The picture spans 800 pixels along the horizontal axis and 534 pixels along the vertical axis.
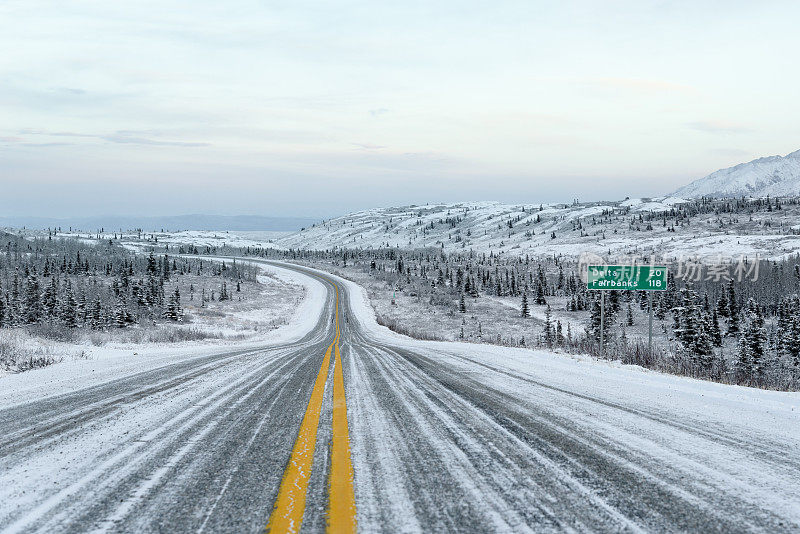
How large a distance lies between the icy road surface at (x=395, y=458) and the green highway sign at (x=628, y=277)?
875 centimetres

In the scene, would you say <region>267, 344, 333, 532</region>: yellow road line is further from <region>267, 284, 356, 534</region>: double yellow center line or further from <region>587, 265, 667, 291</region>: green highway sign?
<region>587, 265, 667, 291</region>: green highway sign

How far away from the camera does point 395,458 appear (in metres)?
3.42

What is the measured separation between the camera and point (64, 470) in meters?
3.19

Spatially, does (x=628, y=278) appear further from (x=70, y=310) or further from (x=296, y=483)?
(x=70, y=310)

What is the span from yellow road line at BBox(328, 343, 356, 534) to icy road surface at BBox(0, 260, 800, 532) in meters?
0.02

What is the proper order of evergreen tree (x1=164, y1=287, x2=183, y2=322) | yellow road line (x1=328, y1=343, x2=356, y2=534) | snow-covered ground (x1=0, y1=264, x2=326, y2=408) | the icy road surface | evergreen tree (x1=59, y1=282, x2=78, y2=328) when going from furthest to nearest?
evergreen tree (x1=164, y1=287, x2=183, y2=322) < evergreen tree (x1=59, y1=282, x2=78, y2=328) < snow-covered ground (x1=0, y1=264, x2=326, y2=408) < the icy road surface < yellow road line (x1=328, y1=343, x2=356, y2=534)

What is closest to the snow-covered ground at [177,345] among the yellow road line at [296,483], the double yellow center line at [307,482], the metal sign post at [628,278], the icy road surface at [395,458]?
the icy road surface at [395,458]

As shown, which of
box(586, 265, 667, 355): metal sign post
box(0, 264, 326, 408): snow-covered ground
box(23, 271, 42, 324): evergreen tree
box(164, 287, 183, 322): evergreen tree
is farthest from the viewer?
box(164, 287, 183, 322): evergreen tree

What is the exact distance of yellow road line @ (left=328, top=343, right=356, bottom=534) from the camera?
2.36 m

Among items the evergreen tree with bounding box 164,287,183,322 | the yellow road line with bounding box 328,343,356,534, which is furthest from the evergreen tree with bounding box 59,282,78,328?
the yellow road line with bounding box 328,343,356,534

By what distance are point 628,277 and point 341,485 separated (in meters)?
14.8

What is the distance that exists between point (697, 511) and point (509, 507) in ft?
3.61

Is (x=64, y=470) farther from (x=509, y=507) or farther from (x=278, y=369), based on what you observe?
(x=278, y=369)

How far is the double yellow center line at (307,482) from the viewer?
93.2 inches
